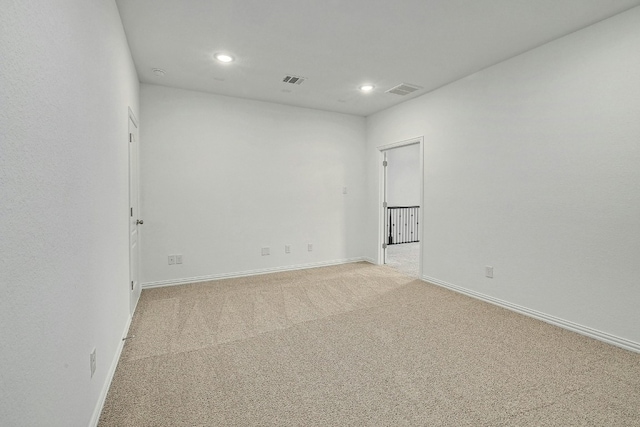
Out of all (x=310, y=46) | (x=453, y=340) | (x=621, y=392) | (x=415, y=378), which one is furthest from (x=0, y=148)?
(x=621, y=392)

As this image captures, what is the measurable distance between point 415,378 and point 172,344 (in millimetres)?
1888

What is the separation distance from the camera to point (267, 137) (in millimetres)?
4621

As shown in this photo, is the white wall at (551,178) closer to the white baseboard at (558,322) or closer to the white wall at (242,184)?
the white baseboard at (558,322)

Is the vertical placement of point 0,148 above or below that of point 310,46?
below

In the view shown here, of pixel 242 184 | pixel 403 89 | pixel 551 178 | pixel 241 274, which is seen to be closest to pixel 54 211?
pixel 242 184

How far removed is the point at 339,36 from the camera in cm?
274

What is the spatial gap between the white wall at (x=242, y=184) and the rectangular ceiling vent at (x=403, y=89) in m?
1.28

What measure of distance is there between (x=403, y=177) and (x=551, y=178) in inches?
220

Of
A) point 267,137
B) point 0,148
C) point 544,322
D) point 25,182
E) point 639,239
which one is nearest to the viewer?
point 0,148

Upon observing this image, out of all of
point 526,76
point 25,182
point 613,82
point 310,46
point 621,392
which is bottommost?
point 621,392

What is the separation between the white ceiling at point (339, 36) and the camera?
233cm

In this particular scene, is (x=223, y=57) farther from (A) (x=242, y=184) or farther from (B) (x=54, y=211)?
(B) (x=54, y=211)

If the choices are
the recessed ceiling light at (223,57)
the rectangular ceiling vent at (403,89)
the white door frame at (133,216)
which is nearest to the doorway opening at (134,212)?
the white door frame at (133,216)

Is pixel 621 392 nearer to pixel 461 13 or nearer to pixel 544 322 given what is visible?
pixel 544 322
